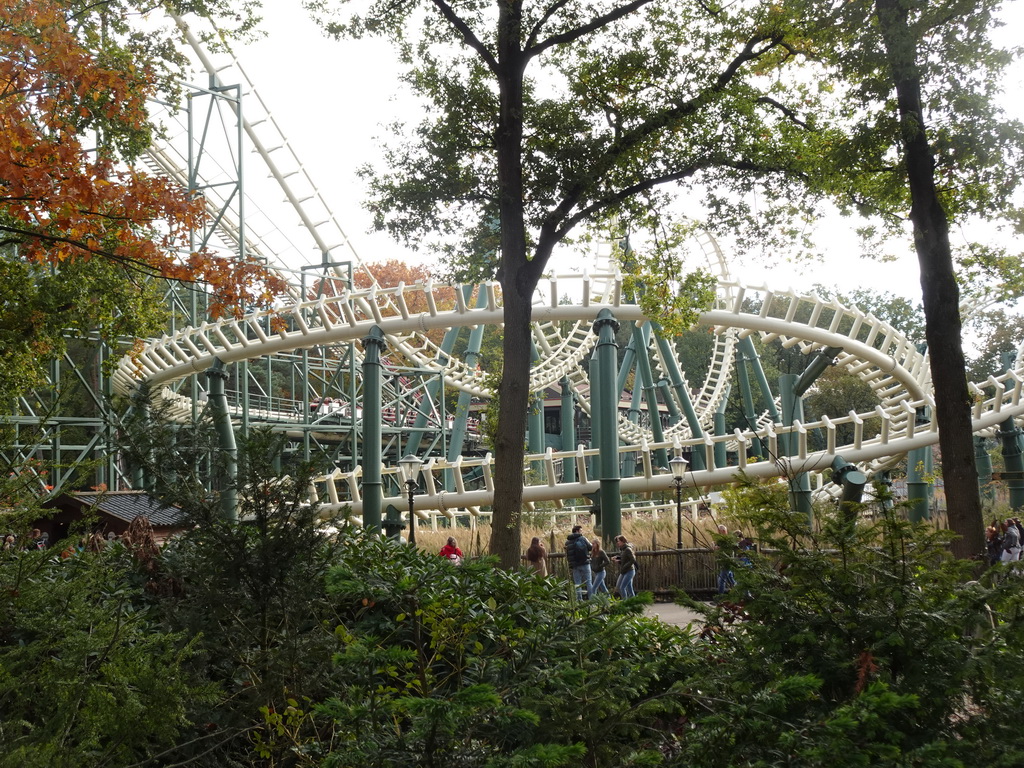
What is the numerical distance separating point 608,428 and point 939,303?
654 centimetres

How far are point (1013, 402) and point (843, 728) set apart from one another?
18257 mm

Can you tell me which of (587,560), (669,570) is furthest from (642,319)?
(587,560)

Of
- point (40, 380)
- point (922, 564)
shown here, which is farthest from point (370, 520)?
point (922, 564)

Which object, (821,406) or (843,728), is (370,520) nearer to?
(843,728)

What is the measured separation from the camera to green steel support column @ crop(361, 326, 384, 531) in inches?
587

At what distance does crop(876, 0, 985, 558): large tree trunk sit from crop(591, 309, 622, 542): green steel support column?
5.76 m

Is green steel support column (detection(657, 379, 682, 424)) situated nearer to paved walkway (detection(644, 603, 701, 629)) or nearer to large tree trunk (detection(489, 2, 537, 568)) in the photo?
paved walkway (detection(644, 603, 701, 629))

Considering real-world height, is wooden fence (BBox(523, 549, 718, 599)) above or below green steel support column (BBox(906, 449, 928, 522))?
below

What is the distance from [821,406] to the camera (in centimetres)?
4419

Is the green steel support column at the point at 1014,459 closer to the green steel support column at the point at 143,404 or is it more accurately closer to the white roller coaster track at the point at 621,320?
the white roller coaster track at the point at 621,320

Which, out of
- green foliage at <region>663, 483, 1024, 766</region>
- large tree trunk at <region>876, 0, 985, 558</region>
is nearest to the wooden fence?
large tree trunk at <region>876, 0, 985, 558</region>

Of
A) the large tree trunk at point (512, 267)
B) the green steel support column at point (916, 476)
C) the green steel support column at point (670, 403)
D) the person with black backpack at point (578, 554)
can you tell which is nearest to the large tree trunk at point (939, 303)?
the large tree trunk at point (512, 267)

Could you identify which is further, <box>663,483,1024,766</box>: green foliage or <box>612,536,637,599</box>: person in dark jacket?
<box>612,536,637,599</box>: person in dark jacket

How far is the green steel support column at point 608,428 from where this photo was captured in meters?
13.2
